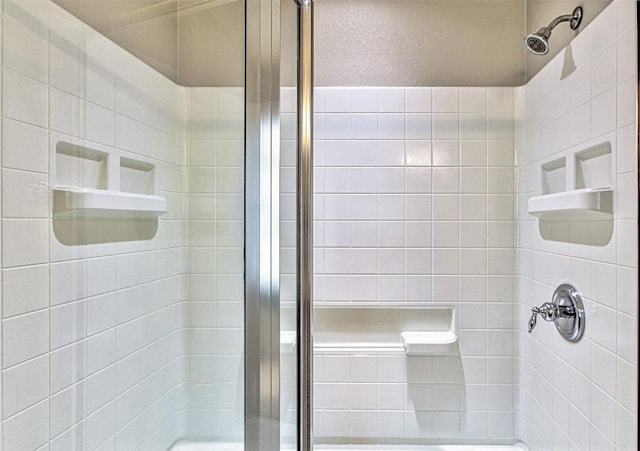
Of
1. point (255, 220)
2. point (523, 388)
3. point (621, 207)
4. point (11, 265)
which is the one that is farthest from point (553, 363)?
point (11, 265)

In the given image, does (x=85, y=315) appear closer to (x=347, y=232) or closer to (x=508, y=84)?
(x=347, y=232)

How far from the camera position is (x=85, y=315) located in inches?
25.4

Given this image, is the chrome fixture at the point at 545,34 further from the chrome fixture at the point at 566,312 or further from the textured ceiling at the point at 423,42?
the chrome fixture at the point at 566,312

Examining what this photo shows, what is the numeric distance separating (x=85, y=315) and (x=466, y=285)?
125 cm

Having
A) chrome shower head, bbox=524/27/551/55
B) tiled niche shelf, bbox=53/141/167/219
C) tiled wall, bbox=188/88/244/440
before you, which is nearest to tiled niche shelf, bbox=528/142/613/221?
chrome shower head, bbox=524/27/551/55

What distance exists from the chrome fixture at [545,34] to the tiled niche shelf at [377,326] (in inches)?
34.9

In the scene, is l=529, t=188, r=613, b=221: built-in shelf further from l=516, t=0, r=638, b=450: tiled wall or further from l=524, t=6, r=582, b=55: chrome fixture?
l=524, t=6, r=582, b=55: chrome fixture

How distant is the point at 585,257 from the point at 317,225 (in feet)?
2.73

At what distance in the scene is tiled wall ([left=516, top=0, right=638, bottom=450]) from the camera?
0.94m

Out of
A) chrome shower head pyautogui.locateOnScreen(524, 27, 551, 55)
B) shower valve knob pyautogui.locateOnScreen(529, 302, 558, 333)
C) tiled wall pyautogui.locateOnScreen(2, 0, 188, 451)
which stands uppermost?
chrome shower head pyautogui.locateOnScreen(524, 27, 551, 55)

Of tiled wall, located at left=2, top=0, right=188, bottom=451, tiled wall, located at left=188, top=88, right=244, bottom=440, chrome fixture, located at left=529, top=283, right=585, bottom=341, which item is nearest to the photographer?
tiled wall, located at left=2, top=0, right=188, bottom=451

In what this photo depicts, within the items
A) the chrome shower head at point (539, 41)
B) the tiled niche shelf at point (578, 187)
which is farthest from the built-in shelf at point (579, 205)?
the chrome shower head at point (539, 41)

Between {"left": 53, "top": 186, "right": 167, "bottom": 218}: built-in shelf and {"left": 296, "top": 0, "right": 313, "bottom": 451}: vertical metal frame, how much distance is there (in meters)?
0.30

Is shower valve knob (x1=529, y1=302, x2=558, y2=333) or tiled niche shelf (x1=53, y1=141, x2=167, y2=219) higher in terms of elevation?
tiled niche shelf (x1=53, y1=141, x2=167, y2=219)
